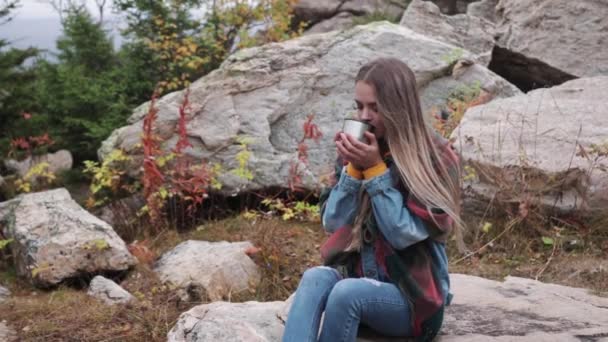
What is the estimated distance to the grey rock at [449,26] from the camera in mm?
8141

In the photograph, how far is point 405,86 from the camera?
2779 mm

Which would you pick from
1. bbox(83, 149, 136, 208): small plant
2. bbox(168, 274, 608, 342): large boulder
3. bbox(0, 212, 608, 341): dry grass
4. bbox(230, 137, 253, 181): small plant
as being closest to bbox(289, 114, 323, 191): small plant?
bbox(230, 137, 253, 181): small plant

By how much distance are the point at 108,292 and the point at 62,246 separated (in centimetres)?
65

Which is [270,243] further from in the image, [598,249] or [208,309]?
[598,249]

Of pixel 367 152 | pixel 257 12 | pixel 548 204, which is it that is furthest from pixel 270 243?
pixel 257 12

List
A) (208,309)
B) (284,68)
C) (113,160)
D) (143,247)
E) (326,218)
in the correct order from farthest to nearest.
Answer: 1. (284,68)
2. (113,160)
3. (143,247)
4. (208,309)
5. (326,218)

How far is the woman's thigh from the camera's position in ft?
8.90

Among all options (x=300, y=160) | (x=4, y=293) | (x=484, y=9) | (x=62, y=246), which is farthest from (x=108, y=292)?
(x=484, y=9)

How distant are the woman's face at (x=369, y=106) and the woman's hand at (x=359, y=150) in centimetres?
12

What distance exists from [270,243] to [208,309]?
1.85 metres

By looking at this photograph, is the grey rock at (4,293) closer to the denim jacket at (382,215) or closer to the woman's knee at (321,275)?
the woman's knee at (321,275)

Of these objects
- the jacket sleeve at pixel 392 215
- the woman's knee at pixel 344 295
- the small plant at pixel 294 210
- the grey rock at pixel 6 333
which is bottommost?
the grey rock at pixel 6 333

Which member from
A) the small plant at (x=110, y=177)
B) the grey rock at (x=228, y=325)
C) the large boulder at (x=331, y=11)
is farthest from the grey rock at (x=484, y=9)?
the grey rock at (x=228, y=325)

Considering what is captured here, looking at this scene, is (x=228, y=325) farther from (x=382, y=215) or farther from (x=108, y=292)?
(x=108, y=292)
